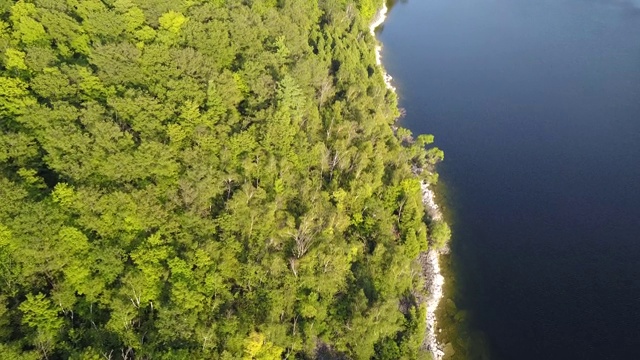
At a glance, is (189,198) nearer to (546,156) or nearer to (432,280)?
(432,280)

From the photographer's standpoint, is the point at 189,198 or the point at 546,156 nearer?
the point at 189,198

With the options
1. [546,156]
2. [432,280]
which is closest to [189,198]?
[432,280]

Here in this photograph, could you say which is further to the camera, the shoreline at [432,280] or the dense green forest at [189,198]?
the shoreline at [432,280]

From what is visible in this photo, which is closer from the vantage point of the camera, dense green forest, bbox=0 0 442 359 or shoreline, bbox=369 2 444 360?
dense green forest, bbox=0 0 442 359

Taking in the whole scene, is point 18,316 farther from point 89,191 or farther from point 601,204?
point 601,204
